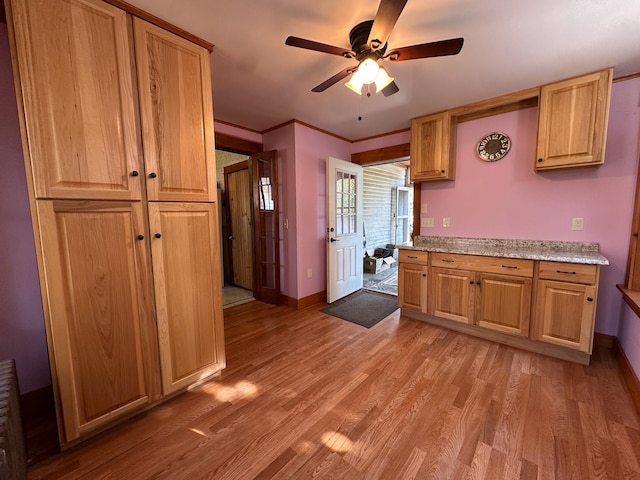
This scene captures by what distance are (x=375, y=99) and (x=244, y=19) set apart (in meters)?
1.48

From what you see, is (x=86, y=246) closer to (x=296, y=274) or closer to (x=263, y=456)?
(x=263, y=456)

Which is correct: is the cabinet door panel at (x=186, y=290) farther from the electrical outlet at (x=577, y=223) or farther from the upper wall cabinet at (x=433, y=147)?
the electrical outlet at (x=577, y=223)

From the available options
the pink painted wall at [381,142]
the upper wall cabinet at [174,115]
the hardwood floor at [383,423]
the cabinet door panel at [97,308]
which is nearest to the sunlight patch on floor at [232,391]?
the hardwood floor at [383,423]

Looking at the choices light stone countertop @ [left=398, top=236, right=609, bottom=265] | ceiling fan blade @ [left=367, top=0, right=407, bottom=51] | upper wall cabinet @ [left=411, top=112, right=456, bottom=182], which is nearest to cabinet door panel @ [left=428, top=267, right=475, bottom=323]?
light stone countertop @ [left=398, top=236, right=609, bottom=265]

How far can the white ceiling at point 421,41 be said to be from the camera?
144 centimetres

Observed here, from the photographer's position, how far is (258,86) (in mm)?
2297

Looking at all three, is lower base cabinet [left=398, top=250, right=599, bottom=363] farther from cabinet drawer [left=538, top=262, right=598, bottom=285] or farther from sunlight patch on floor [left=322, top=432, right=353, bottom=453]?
sunlight patch on floor [left=322, top=432, right=353, bottom=453]

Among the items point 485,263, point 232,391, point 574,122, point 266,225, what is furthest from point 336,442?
point 574,122

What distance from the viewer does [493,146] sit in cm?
276

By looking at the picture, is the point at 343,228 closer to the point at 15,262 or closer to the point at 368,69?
the point at 368,69

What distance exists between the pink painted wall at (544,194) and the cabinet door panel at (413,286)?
27.3 inches

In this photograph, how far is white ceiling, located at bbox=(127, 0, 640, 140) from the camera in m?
1.44

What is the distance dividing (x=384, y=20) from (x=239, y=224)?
11.9 ft

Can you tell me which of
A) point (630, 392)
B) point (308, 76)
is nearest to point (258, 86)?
point (308, 76)
